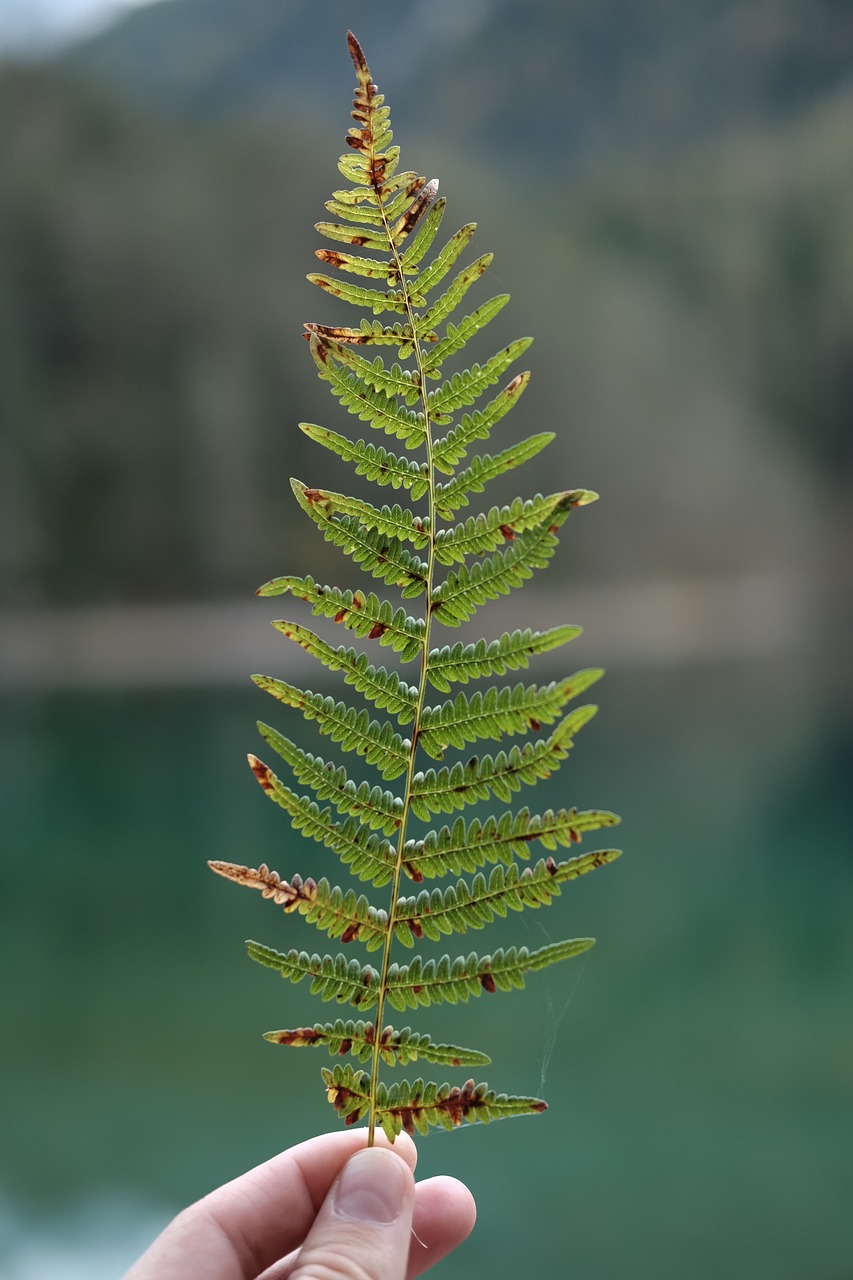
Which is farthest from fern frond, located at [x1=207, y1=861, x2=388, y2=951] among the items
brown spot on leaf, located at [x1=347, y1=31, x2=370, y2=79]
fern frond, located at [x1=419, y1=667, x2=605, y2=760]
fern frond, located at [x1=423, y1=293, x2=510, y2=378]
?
brown spot on leaf, located at [x1=347, y1=31, x2=370, y2=79]

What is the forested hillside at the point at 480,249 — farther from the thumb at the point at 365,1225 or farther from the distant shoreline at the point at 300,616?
the thumb at the point at 365,1225

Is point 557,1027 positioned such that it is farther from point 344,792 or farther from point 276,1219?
point 344,792

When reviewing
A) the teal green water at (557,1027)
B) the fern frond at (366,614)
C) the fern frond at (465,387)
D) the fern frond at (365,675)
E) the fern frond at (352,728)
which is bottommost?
the teal green water at (557,1027)

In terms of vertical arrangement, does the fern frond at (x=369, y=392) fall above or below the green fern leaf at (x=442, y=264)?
below

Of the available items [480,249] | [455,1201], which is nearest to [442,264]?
[455,1201]

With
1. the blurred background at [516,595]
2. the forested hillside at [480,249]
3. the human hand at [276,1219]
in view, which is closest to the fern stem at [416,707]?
the human hand at [276,1219]
